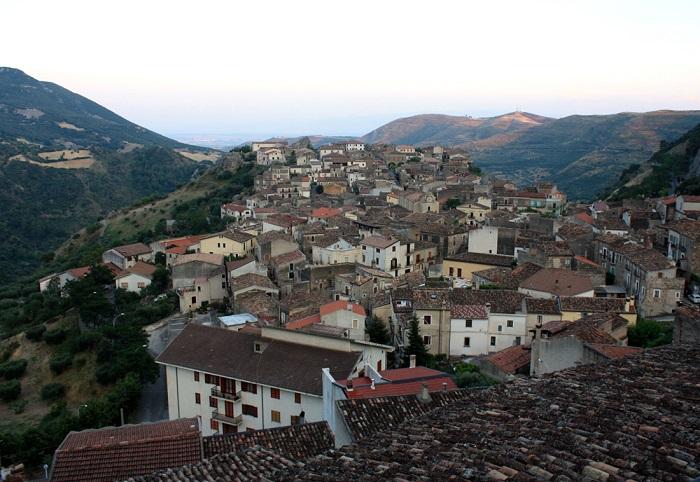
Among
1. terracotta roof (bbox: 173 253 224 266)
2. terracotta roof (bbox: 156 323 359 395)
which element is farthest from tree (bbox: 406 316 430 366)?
terracotta roof (bbox: 173 253 224 266)

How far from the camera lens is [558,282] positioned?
30781 mm

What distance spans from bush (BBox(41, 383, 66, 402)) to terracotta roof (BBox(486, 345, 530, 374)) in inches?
942

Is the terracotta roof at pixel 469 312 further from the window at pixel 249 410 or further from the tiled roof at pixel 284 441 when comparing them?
the tiled roof at pixel 284 441

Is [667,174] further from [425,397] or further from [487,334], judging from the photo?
Result: [425,397]

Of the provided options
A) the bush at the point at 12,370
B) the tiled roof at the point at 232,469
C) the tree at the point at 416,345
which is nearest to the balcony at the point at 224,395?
the tree at the point at 416,345

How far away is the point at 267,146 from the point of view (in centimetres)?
9600

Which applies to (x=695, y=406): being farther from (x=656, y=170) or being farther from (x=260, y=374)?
(x=656, y=170)

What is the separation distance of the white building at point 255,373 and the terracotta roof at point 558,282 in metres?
11.6

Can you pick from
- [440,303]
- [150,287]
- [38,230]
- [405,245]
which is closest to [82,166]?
[38,230]

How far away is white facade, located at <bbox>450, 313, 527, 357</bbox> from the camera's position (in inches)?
1096

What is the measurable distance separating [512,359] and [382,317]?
9.00 meters

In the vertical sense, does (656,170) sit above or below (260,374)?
above

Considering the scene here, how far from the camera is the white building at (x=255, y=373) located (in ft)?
68.3

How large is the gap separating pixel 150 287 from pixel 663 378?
4010 centimetres
